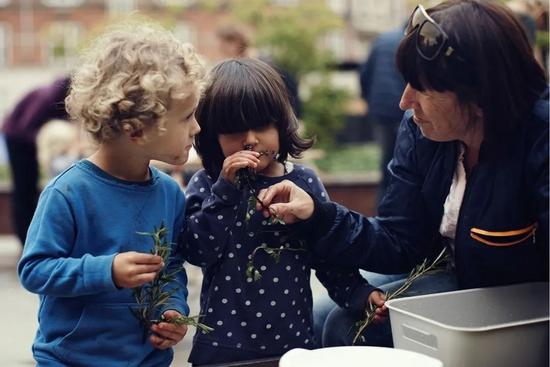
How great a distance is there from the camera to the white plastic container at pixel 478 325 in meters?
2.05

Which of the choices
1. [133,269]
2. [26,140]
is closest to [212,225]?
[133,269]

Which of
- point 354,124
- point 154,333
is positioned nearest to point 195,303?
point 154,333

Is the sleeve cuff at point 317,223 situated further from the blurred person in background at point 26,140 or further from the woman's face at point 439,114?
the blurred person in background at point 26,140

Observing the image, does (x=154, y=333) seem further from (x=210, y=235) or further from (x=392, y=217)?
(x=392, y=217)

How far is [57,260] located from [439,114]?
909 millimetres

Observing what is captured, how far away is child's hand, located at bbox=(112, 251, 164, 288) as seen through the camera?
6.94 ft

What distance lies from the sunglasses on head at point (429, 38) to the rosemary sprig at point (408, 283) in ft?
1.69

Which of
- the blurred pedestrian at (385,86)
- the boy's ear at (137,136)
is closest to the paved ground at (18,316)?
the blurred pedestrian at (385,86)

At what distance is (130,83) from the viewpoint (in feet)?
7.28

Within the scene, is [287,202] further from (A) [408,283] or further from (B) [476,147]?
(B) [476,147]

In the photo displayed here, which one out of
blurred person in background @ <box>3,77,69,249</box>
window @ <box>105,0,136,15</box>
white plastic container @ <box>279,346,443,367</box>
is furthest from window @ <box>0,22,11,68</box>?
white plastic container @ <box>279,346,443,367</box>

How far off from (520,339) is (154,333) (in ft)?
2.55

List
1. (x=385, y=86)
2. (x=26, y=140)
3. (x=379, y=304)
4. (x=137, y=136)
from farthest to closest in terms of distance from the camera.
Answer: (x=26, y=140), (x=385, y=86), (x=379, y=304), (x=137, y=136)

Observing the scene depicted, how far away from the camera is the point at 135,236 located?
2279 millimetres
